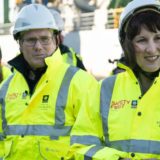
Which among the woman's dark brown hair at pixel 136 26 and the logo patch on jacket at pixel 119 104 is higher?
the woman's dark brown hair at pixel 136 26

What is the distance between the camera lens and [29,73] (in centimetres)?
452

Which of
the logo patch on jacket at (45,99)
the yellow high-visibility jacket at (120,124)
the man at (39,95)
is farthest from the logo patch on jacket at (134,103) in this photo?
the logo patch on jacket at (45,99)

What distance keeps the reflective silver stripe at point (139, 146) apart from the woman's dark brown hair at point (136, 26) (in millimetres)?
408

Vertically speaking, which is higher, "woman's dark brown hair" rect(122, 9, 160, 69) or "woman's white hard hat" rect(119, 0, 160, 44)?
"woman's white hard hat" rect(119, 0, 160, 44)

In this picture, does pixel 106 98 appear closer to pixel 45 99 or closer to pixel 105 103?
pixel 105 103

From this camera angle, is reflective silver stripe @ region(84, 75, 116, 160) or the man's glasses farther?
the man's glasses

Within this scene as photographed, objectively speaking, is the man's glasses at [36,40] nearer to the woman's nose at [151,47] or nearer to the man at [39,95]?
the man at [39,95]

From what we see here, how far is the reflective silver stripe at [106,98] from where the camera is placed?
3.32m

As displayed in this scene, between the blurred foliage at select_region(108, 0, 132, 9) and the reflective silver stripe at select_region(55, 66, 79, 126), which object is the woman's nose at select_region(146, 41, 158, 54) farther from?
the blurred foliage at select_region(108, 0, 132, 9)

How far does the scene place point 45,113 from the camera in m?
4.16

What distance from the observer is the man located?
413 cm

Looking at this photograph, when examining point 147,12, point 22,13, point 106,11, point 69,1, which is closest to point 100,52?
point 106,11

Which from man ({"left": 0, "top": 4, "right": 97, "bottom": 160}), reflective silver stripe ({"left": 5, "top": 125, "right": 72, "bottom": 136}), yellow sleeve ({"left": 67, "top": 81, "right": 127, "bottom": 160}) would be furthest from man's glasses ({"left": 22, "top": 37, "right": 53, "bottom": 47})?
yellow sleeve ({"left": 67, "top": 81, "right": 127, "bottom": 160})

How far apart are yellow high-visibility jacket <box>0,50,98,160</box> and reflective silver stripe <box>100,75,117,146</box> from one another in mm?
550
